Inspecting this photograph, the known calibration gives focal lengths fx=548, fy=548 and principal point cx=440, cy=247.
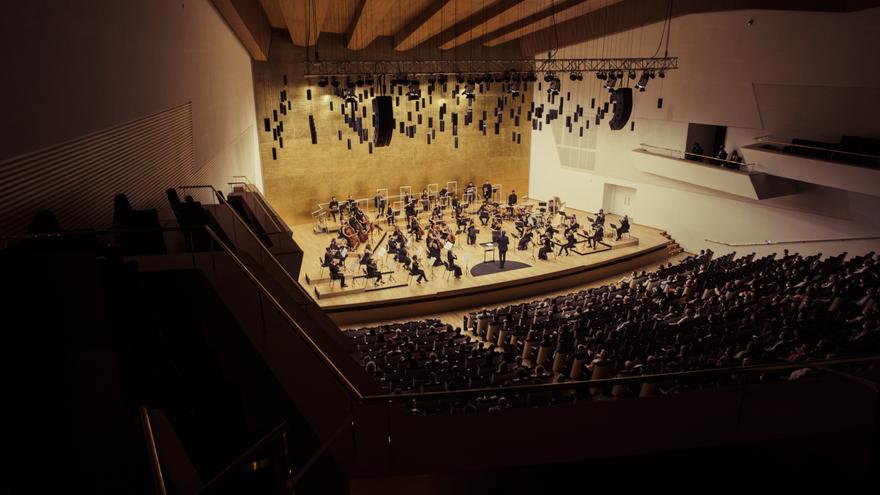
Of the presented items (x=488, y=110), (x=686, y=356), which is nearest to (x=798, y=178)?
(x=686, y=356)

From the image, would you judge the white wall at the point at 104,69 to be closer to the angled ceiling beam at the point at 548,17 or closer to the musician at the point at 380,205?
the angled ceiling beam at the point at 548,17

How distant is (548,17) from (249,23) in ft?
26.5

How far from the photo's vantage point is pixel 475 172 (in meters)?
21.3

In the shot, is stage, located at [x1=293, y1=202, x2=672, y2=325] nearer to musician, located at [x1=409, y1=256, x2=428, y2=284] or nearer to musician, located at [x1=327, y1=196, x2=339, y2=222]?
musician, located at [x1=409, y1=256, x2=428, y2=284]

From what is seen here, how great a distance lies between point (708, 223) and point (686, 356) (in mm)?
9619

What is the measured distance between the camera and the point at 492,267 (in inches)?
578

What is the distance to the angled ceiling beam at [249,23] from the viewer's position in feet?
34.6

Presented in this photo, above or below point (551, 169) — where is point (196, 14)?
above

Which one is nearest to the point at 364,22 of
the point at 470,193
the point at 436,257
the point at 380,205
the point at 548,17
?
the point at 548,17

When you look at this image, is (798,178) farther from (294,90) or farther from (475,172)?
(294,90)

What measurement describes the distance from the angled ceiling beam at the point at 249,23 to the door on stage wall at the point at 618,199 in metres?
11.9

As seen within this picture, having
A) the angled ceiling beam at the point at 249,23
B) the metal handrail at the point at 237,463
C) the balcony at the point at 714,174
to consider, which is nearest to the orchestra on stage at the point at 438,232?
the balcony at the point at 714,174

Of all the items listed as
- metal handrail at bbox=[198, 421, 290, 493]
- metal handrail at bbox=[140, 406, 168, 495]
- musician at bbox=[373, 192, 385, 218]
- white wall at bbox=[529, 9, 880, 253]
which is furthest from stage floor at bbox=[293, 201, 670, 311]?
metal handrail at bbox=[198, 421, 290, 493]

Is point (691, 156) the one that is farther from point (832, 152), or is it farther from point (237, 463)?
point (237, 463)
